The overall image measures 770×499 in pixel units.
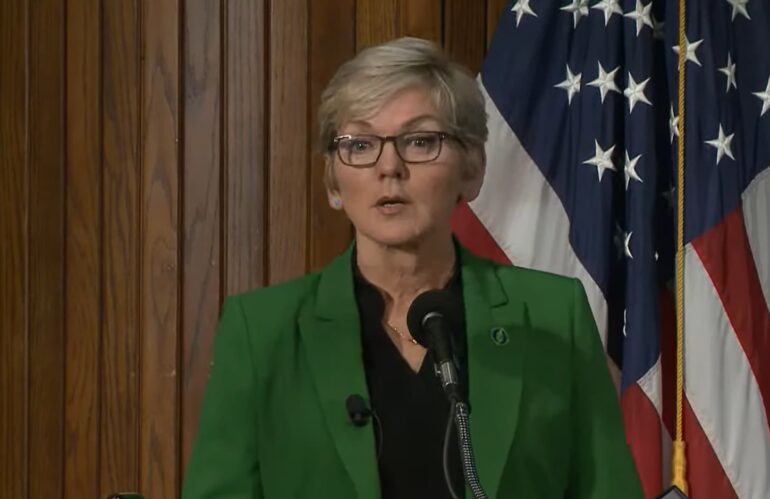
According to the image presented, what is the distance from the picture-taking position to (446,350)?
52.9 inches

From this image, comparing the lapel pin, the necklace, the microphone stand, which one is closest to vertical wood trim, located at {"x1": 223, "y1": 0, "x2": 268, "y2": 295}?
the necklace

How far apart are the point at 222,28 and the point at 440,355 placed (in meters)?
1.57

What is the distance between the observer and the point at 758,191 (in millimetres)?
2506

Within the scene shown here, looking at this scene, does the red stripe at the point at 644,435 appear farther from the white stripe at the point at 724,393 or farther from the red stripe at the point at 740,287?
the red stripe at the point at 740,287

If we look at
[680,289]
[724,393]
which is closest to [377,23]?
[680,289]

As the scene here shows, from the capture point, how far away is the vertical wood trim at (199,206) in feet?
8.81

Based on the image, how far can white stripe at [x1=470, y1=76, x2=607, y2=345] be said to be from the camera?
2.52 m

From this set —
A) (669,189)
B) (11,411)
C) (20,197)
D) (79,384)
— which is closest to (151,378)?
(79,384)

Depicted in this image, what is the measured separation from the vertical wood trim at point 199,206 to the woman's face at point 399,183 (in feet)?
3.33

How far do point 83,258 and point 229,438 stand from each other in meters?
1.16

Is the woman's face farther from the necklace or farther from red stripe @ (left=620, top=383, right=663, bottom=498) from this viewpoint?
red stripe @ (left=620, top=383, right=663, bottom=498)

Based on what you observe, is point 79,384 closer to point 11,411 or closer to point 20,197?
point 11,411

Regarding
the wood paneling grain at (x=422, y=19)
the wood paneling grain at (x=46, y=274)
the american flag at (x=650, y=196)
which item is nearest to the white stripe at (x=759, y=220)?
the american flag at (x=650, y=196)

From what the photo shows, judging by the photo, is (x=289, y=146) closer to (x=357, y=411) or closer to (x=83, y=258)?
(x=83, y=258)
